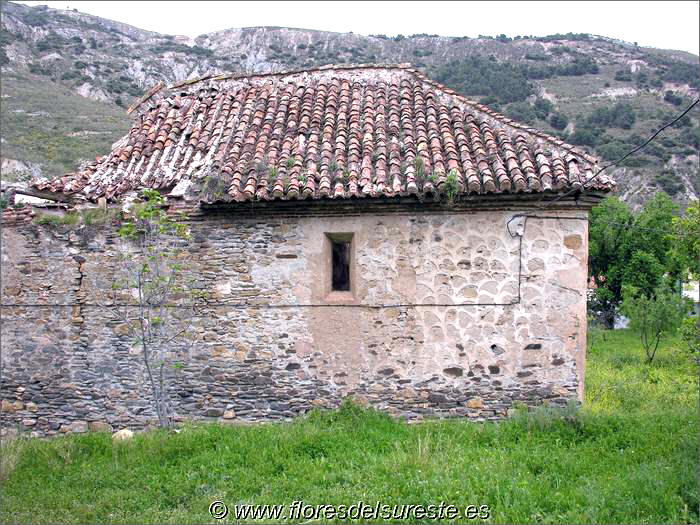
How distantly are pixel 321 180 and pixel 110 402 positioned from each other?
4135mm

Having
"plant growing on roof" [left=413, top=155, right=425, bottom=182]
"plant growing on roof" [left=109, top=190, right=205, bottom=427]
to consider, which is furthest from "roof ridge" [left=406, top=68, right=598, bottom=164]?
"plant growing on roof" [left=109, top=190, right=205, bottom=427]

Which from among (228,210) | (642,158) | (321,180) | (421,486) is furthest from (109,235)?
(642,158)

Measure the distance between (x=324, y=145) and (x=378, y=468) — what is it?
173 inches

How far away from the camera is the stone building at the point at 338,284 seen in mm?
7383

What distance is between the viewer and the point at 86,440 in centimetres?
707

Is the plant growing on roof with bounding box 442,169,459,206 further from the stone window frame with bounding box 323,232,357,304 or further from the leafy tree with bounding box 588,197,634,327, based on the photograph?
the leafy tree with bounding box 588,197,634,327

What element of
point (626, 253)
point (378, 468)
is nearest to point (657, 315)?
point (626, 253)

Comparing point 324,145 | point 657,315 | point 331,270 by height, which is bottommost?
point 657,315

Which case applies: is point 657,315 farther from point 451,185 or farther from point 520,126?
point 451,185

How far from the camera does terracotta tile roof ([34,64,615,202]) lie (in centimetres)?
721

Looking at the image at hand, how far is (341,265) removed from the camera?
26.7 feet

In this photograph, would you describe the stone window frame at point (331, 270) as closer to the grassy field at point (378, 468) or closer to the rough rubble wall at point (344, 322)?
the rough rubble wall at point (344, 322)

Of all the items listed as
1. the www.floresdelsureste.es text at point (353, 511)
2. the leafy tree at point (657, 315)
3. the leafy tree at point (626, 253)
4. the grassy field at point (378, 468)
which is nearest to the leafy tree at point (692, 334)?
the grassy field at point (378, 468)

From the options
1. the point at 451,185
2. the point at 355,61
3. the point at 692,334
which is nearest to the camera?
the point at 451,185
